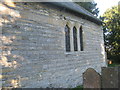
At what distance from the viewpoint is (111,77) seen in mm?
1211

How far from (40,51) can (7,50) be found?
1523mm

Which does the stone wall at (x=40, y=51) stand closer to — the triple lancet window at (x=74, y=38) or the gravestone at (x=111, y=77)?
the triple lancet window at (x=74, y=38)

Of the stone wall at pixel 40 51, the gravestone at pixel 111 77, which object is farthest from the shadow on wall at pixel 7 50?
the gravestone at pixel 111 77

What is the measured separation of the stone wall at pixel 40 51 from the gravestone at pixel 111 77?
3.99 metres

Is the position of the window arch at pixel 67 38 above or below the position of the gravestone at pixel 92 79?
above

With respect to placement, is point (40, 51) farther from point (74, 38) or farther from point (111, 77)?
point (111, 77)

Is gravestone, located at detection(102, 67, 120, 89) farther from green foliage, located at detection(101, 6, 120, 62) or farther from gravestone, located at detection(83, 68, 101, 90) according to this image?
A: green foliage, located at detection(101, 6, 120, 62)

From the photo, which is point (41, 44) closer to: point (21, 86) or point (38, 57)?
point (38, 57)

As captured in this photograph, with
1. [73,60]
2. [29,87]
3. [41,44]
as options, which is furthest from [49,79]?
[73,60]

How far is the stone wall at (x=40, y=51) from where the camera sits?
15.4ft

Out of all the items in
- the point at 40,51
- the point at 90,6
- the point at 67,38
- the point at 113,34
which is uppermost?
the point at 90,6

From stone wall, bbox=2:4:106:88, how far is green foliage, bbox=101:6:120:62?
44.9ft

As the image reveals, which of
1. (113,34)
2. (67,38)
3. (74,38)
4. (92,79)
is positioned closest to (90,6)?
(113,34)

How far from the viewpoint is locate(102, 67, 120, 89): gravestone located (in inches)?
47.0
